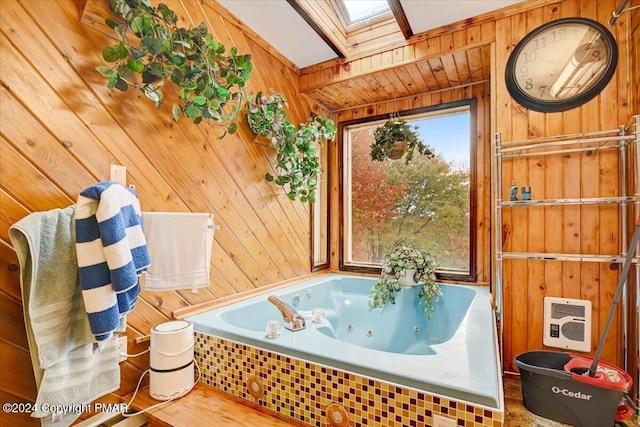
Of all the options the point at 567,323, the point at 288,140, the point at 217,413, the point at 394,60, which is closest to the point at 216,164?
the point at 288,140

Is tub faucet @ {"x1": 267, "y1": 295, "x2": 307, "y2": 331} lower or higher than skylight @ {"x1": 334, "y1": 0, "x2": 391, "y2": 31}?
lower

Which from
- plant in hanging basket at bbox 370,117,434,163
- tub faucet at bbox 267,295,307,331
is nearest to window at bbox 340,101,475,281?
plant in hanging basket at bbox 370,117,434,163

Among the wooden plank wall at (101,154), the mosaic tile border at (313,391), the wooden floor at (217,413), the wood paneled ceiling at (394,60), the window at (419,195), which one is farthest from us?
the window at (419,195)

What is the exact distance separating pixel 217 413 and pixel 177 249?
76 cm

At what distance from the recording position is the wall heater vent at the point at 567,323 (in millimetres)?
1614

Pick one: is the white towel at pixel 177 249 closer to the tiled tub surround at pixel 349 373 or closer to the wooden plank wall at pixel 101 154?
the wooden plank wall at pixel 101 154

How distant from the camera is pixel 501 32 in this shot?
6.23 ft

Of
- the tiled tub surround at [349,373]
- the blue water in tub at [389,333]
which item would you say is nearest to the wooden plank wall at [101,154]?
the blue water in tub at [389,333]

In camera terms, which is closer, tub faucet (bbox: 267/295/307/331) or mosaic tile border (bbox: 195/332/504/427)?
mosaic tile border (bbox: 195/332/504/427)

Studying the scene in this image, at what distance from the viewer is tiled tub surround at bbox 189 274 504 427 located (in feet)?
3.12

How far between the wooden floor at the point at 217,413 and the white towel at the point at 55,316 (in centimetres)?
27

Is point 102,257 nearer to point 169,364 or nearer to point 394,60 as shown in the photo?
point 169,364

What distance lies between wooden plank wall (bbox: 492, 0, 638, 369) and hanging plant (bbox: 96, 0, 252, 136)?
68.0 inches

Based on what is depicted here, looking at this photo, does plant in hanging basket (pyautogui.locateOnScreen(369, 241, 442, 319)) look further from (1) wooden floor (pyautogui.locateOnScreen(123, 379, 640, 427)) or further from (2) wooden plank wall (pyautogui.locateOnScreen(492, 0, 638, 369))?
(1) wooden floor (pyautogui.locateOnScreen(123, 379, 640, 427))
